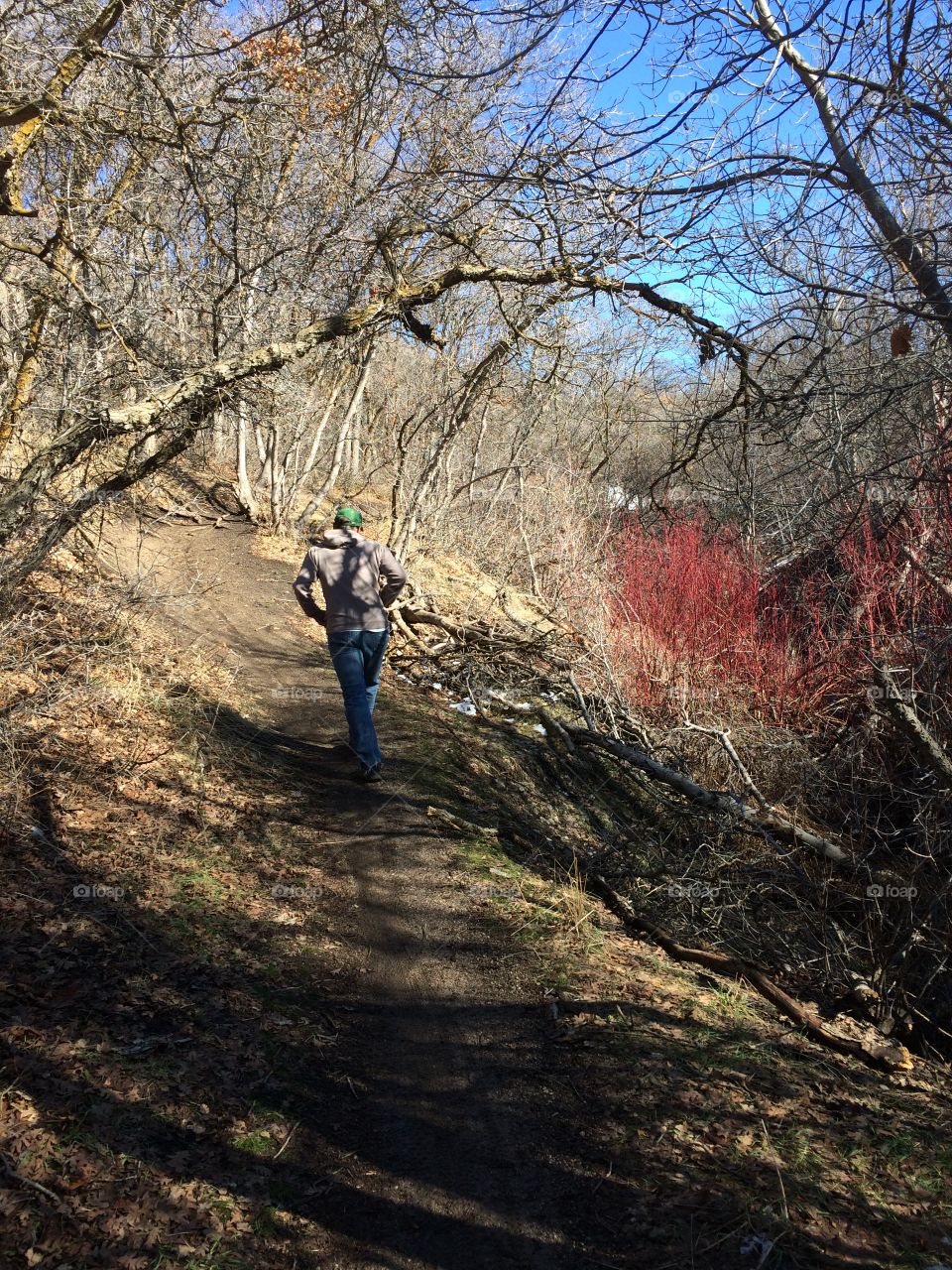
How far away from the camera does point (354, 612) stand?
6.65 metres

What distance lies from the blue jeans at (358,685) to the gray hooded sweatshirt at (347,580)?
9 centimetres

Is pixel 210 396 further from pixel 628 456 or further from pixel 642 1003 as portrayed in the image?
pixel 628 456

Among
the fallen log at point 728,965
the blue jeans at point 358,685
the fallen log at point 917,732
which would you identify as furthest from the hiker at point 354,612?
the fallen log at point 917,732

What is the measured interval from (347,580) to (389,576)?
39 cm

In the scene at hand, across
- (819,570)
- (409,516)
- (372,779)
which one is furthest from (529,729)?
(409,516)

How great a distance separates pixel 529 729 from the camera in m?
9.24

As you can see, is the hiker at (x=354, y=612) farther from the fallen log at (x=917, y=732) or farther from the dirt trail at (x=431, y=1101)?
the fallen log at (x=917, y=732)

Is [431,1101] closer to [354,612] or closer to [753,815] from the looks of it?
[753,815]

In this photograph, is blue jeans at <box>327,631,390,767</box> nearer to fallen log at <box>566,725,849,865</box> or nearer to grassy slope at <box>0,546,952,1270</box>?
grassy slope at <box>0,546,952,1270</box>

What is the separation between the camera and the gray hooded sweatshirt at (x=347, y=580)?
6.64 m

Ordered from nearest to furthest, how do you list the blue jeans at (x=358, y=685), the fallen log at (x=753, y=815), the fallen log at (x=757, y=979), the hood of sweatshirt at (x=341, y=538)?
the fallen log at (x=757, y=979) → the fallen log at (x=753, y=815) → the blue jeans at (x=358, y=685) → the hood of sweatshirt at (x=341, y=538)

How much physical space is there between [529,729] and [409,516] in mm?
4997

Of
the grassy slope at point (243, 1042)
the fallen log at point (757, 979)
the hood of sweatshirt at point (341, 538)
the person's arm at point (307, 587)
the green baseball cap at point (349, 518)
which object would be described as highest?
the green baseball cap at point (349, 518)

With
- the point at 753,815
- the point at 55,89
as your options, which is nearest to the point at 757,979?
the point at 753,815
